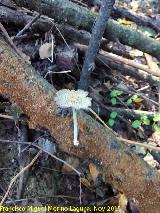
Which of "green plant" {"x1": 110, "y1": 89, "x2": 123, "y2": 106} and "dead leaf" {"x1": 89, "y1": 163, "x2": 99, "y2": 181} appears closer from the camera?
"dead leaf" {"x1": 89, "y1": 163, "x2": 99, "y2": 181}

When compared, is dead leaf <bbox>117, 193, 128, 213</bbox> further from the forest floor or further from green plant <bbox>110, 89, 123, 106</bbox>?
green plant <bbox>110, 89, 123, 106</bbox>

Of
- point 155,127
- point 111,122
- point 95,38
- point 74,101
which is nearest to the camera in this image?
point 74,101

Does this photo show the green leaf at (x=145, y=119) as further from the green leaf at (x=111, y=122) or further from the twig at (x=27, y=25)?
the twig at (x=27, y=25)

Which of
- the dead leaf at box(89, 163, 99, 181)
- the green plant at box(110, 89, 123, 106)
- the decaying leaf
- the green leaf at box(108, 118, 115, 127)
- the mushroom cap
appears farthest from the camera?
the green plant at box(110, 89, 123, 106)

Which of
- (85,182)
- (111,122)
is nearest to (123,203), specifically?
(85,182)

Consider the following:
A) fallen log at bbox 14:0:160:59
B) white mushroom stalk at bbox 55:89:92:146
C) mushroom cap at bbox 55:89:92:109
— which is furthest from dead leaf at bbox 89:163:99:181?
fallen log at bbox 14:0:160:59

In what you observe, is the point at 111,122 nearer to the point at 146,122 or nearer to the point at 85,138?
the point at 146,122
